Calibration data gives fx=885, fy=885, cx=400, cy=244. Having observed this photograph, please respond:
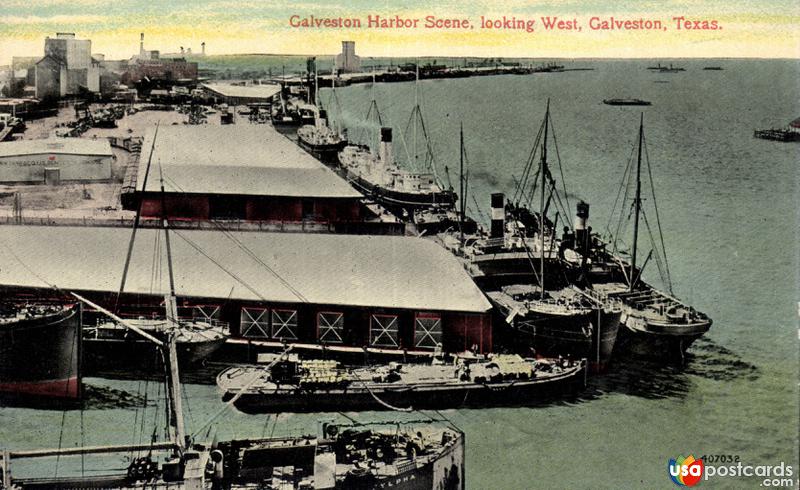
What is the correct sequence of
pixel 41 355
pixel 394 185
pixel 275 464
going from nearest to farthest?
pixel 275 464 < pixel 41 355 < pixel 394 185

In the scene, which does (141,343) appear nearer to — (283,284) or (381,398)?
(283,284)

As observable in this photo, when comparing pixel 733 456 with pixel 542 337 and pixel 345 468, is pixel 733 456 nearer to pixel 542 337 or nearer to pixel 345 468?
pixel 542 337

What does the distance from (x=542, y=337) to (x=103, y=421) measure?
10128 millimetres

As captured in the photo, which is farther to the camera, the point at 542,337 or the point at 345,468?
the point at 542,337

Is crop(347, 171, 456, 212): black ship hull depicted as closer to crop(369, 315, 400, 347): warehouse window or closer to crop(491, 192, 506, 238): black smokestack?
crop(491, 192, 506, 238): black smokestack

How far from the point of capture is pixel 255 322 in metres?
19.9

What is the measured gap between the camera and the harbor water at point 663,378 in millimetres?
17969

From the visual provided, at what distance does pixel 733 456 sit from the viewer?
18188 mm

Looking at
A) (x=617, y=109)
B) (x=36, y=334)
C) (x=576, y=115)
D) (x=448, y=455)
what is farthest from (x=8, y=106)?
(x=617, y=109)

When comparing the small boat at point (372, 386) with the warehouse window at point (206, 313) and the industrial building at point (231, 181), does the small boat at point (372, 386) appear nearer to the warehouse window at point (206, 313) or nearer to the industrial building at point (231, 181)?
the warehouse window at point (206, 313)

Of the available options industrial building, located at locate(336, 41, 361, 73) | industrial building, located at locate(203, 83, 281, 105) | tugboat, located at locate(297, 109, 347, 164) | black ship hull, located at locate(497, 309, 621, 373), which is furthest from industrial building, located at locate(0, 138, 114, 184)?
tugboat, located at locate(297, 109, 347, 164)

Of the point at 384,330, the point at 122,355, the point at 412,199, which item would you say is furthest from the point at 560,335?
the point at 412,199

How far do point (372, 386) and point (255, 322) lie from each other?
309 centimetres

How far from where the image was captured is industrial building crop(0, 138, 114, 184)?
2172cm
